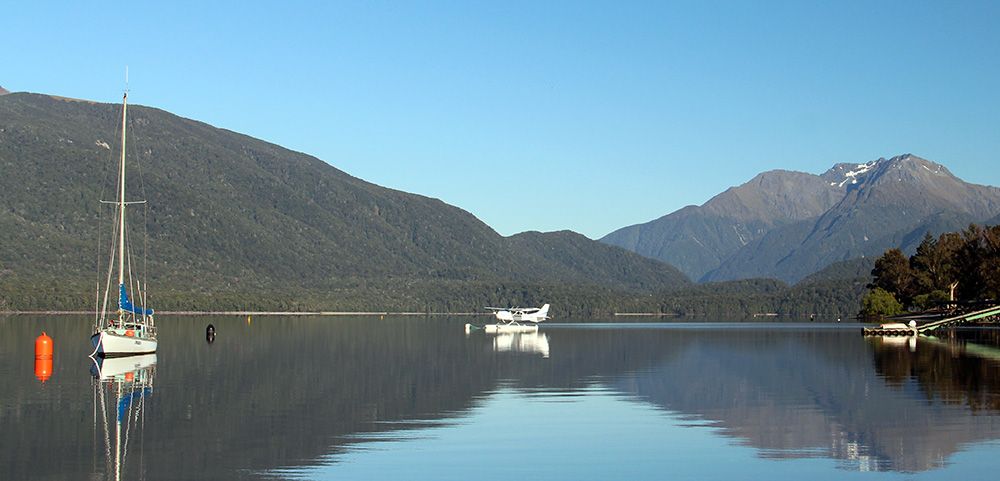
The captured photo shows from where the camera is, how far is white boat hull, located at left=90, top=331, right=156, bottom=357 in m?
68.8

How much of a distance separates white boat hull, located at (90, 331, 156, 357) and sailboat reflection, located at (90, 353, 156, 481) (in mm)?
432

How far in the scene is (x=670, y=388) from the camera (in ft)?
167

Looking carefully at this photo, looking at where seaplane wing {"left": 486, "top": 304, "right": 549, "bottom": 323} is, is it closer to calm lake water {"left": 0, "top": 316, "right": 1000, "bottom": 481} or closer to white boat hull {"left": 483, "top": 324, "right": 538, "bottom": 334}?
white boat hull {"left": 483, "top": 324, "right": 538, "bottom": 334}

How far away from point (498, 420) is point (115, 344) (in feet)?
124

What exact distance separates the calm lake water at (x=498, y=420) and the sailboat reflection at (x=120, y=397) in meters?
0.10

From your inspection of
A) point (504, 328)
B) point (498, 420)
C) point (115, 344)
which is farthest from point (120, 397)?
point (504, 328)

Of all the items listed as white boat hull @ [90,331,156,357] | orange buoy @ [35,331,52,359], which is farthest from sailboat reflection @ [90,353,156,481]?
orange buoy @ [35,331,52,359]

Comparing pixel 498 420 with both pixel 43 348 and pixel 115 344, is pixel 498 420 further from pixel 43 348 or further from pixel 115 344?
pixel 115 344

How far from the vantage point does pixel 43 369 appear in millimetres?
58000

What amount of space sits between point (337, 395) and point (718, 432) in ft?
54.6

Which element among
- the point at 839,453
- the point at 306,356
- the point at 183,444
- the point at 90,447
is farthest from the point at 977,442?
the point at 306,356

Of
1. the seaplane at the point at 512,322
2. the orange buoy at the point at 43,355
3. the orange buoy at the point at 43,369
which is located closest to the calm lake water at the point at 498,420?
the orange buoy at the point at 43,369

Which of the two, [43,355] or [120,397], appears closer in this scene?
[120,397]

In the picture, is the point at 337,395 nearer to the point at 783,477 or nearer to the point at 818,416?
the point at 818,416
